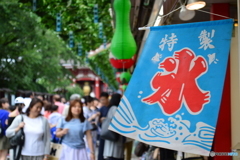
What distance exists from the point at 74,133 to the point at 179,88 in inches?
114

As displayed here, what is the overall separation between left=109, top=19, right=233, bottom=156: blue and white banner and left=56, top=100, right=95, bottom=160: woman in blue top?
2.41 metres

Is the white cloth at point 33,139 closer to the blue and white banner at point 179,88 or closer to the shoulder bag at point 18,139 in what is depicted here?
the shoulder bag at point 18,139

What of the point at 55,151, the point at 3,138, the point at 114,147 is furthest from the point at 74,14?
the point at 55,151

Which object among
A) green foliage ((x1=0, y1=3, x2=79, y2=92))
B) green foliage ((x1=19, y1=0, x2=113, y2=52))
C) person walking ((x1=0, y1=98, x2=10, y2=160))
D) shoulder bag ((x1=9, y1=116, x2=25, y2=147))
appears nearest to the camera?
shoulder bag ((x1=9, y1=116, x2=25, y2=147))

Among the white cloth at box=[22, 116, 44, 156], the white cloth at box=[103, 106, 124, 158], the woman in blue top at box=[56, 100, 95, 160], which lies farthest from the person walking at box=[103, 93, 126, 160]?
the white cloth at box=[22, 116, 44, 156]

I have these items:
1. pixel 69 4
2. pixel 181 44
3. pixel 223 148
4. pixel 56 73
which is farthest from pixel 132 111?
pixel 56 73

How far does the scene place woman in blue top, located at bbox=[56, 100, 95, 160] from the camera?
611 centimetres

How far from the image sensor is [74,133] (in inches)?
243

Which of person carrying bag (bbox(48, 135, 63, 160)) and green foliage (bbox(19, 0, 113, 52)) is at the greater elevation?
green foliage (bbox(19, 0, 113, 52))

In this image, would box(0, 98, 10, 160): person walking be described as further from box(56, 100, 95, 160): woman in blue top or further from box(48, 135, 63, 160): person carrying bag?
box(56, 100, 95, 160): woman in blue top

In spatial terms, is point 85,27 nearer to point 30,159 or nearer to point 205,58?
point 30,159

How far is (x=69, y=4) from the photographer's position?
38.2ft

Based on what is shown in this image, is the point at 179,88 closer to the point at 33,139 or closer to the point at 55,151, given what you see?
the point at 33,139

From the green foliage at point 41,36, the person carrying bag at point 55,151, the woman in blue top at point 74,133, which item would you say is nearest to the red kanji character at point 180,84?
the woman in blue top at point 74,133
